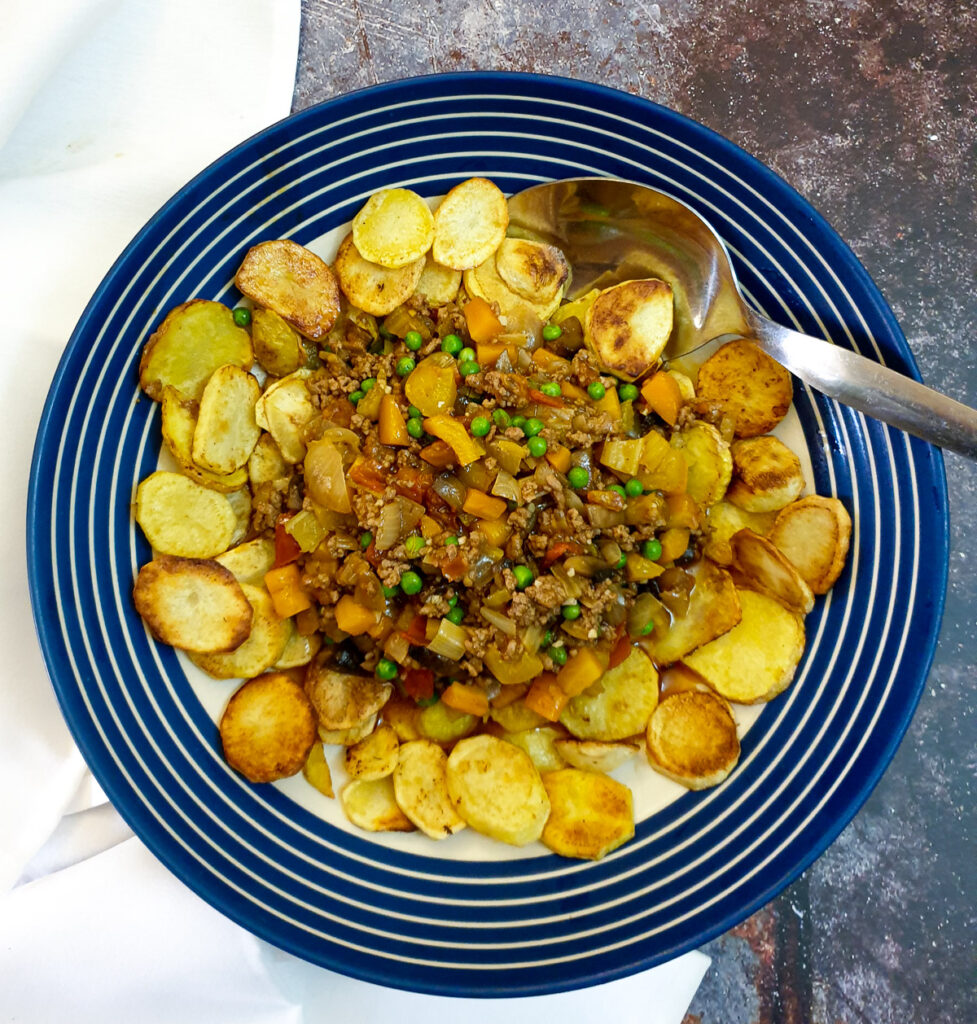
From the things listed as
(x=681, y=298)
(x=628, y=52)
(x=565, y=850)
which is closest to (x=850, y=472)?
(x=681, y=298)

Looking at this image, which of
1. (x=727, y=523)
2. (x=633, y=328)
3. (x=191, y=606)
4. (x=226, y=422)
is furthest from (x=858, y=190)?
(x=191, y=606)

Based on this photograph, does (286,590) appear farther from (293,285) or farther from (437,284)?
(437,284)

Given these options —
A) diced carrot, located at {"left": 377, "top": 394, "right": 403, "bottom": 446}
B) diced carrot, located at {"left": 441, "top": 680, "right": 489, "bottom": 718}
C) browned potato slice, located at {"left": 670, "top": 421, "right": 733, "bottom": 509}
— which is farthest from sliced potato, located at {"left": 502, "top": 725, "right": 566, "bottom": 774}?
diced carrot, located at {"left": 377, "top": 394, "right": 403, "bottom": 446}

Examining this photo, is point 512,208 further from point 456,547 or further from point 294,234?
point 456,547

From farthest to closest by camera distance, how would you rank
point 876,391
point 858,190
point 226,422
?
point 858,190 → point 226,422 → point 876,391

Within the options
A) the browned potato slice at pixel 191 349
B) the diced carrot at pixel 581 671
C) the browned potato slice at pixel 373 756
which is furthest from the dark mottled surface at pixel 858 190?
the browned potato slice at pixel 373 756

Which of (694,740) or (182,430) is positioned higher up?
(182,430)

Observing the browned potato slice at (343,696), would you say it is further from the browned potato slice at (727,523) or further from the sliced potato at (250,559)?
the browned potato slice at (727,523)

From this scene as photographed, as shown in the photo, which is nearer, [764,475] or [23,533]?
[764,475]
